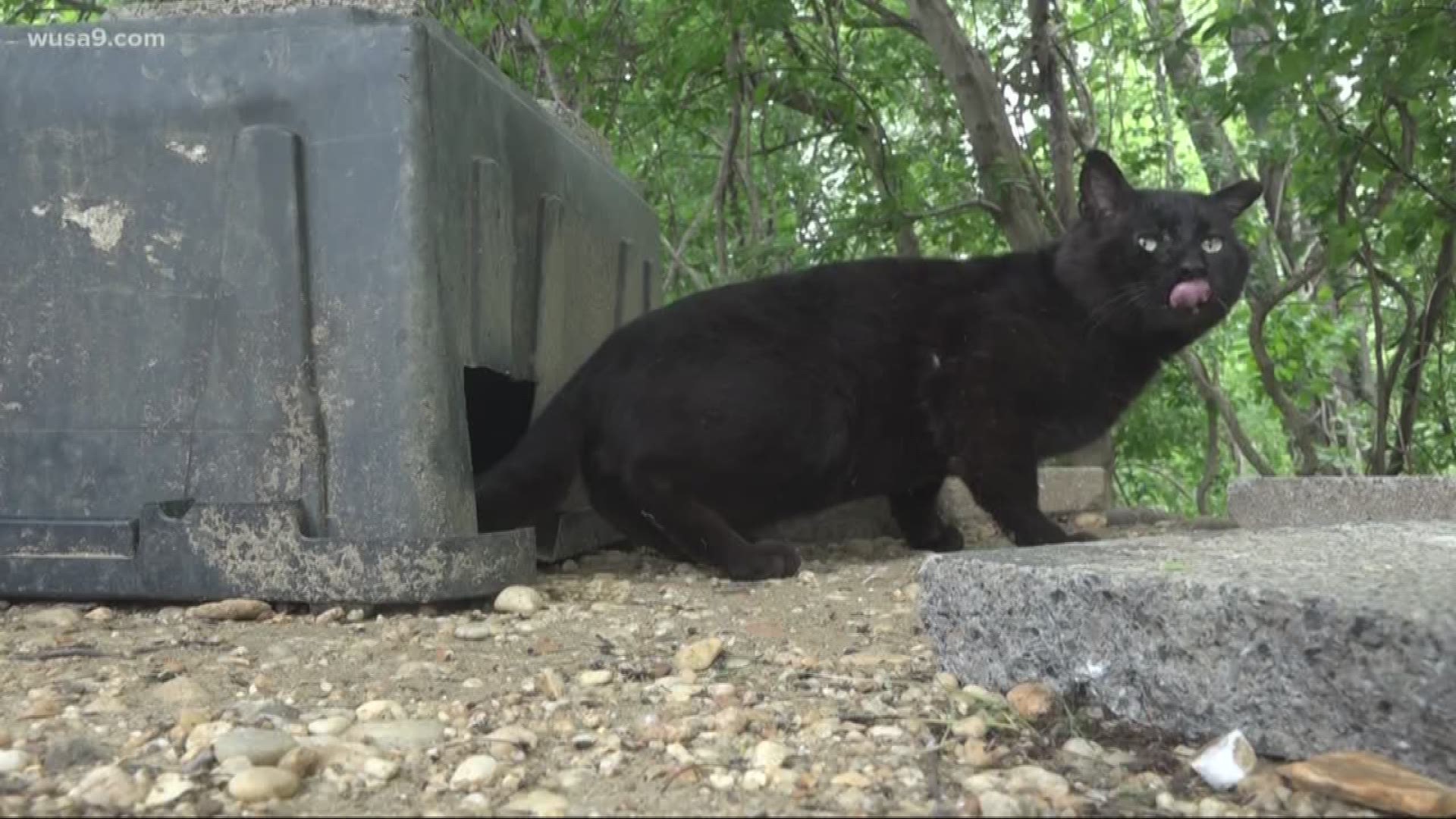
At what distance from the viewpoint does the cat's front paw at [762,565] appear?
9.30 ft

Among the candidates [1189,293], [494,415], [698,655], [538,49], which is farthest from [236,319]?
[538,49]

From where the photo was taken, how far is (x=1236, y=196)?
3477mm

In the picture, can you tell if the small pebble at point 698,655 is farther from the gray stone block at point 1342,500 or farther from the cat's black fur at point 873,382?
the gray stone block at point 1342,500

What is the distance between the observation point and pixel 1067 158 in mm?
5074

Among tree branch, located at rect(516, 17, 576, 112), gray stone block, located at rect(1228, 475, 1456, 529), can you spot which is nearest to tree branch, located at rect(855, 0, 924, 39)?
tree branch, located at rect(516, 17, 576, 112)

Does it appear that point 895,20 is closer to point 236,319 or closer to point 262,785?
point 236,319

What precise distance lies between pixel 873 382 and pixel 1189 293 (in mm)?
A: 870

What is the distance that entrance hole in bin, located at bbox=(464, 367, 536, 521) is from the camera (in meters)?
3.19

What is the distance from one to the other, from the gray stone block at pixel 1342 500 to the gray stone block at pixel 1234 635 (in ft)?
5.28

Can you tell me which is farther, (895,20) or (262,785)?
(895,20)

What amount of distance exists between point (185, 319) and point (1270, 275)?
486 centimetres

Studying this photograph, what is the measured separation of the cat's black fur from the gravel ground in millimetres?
601

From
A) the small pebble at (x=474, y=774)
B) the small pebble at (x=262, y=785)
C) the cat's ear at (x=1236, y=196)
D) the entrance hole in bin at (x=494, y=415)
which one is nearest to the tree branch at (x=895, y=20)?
the cat's ear at (x=1236, y=196)

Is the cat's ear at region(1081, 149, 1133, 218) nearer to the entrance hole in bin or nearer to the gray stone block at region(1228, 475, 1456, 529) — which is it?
the gray stone block at region(1228, 475, 1456, 529)
